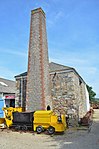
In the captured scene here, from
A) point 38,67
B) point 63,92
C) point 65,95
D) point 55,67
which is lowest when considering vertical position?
point 65,95

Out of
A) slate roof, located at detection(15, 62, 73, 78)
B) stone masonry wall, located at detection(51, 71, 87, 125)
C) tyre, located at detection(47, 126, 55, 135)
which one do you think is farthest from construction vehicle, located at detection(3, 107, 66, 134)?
slate roof, located at detection(15, 62, 73, 78)

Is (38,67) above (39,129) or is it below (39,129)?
above

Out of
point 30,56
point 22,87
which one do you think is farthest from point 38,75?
point 22,87

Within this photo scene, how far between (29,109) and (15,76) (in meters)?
5.10

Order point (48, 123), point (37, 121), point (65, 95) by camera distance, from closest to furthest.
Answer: point (48, 123)
point (37, 121)
point (65, 95)

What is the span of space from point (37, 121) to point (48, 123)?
842 mm

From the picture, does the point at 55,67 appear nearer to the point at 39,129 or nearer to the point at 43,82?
the point at 43,82

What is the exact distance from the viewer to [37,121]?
43.7 ft

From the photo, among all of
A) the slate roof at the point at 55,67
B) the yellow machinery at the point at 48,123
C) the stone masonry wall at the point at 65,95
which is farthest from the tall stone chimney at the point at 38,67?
the yellow machinery at the point at 48,123

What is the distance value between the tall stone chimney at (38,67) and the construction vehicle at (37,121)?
2.04m

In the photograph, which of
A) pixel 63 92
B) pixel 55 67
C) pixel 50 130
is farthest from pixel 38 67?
pixel 50 130

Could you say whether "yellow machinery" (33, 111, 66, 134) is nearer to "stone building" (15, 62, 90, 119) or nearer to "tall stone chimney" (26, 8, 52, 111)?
"tall stone chimney" (26, 8, 52, 111)

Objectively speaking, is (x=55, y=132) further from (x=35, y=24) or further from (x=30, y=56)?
(x=35, y=24)

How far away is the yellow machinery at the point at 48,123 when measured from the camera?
1278 cm
